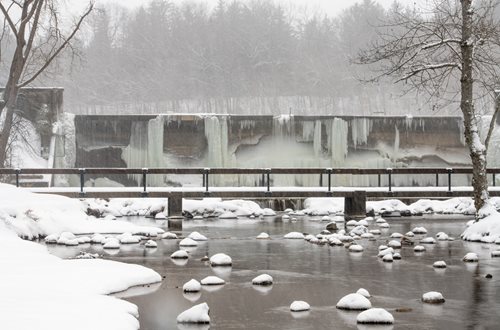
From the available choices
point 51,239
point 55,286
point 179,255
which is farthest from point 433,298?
point 51,239

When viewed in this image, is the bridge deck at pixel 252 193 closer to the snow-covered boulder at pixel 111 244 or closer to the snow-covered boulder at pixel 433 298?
the snow-covered boulder at pixel 111 244

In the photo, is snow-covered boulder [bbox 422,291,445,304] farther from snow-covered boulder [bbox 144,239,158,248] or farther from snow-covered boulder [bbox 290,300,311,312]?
snow-covered boulder [bbox 144,239,158,248]

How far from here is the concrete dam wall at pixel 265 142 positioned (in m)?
33.4

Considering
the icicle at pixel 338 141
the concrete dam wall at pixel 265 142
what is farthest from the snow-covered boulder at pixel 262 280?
the icicle at pixel 338 141

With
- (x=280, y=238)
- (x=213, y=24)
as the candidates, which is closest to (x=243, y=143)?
(x=280, y=238)

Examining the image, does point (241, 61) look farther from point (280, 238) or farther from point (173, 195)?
point (280, 238)

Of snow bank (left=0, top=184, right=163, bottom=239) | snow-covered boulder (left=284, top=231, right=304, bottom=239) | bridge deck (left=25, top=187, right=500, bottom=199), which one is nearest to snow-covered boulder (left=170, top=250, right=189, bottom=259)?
snow bank (left=0, top=184, right=163, bottom=239)

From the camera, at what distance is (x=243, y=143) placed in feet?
110

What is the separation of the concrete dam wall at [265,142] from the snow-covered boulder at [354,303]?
24.4 m

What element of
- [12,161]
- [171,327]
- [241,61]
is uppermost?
[241,61]

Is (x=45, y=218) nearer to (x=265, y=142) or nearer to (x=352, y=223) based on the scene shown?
(x=352, y=223)

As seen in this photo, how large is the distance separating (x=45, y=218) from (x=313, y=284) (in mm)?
8215

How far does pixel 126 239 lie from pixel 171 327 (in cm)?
837

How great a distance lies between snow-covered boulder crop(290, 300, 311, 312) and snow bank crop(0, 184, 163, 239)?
824 cm
